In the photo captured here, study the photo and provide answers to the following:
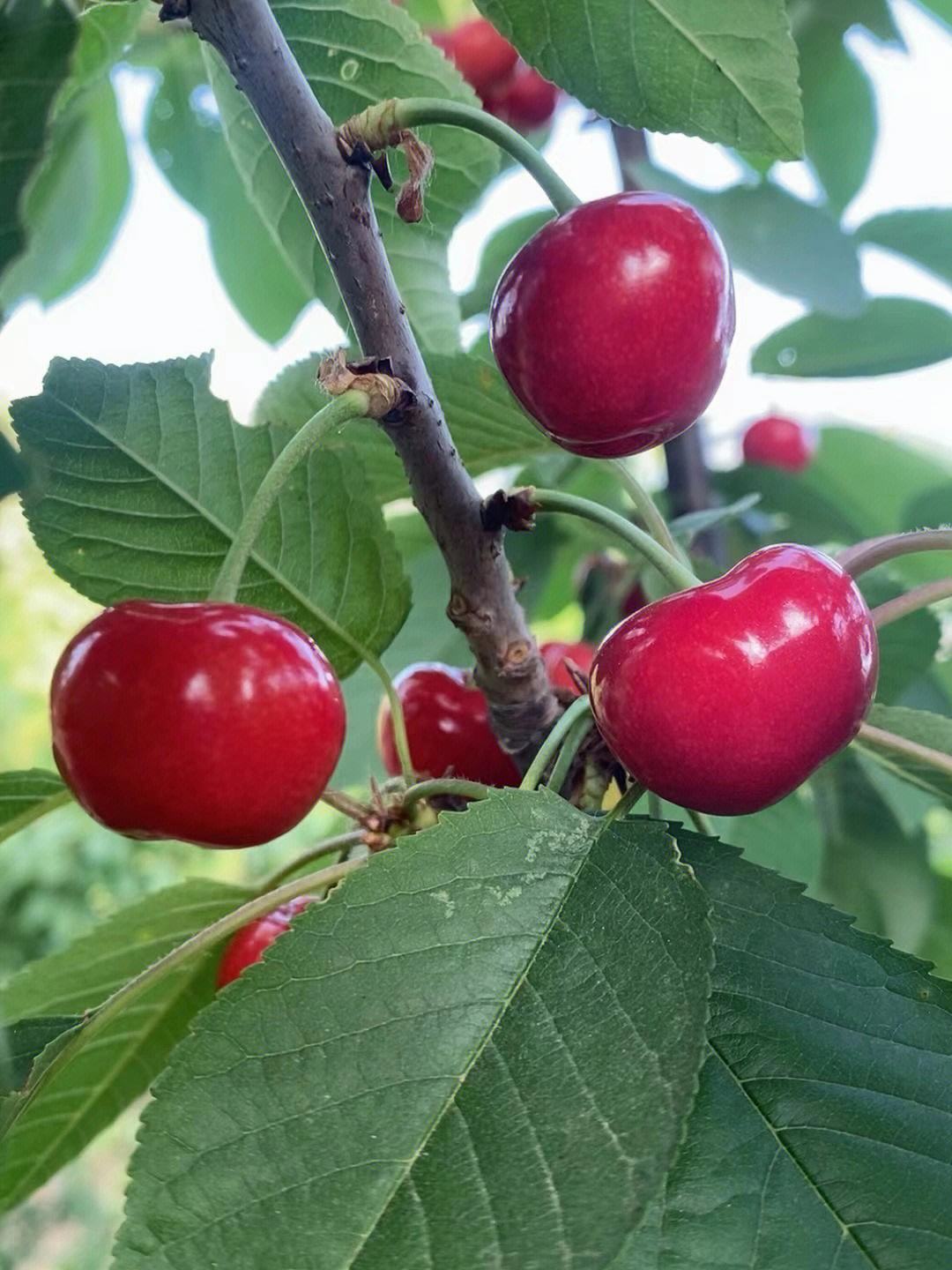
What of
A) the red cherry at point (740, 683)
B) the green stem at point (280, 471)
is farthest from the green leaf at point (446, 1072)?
the green stem at point (280, 471)

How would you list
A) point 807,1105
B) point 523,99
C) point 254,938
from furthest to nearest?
point 523,99
point 254,938
point 807,1105

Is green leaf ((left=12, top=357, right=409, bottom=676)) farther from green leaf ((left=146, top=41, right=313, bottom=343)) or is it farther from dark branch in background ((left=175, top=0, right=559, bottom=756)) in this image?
green leaf ((left=146, top=41, right=313, bottom=343))

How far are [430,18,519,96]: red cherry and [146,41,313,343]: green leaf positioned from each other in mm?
330

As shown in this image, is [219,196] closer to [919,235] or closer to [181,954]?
[919,235]

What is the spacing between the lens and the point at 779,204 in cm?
134

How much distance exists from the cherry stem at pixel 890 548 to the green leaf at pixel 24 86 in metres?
0.43

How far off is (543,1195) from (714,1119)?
0.39ft

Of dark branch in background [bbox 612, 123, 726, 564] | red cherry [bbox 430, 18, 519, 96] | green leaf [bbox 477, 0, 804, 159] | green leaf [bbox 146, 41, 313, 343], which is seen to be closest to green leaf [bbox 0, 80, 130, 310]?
green leaf [bbox 146, 41, 313, 343]

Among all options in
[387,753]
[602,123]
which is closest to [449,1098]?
[387,753]

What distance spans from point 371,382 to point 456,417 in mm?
338

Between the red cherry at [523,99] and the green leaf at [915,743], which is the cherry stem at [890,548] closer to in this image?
the green leaf at [915,743]

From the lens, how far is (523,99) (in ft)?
5.38

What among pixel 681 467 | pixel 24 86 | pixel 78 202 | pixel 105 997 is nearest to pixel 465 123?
pixel 24 86

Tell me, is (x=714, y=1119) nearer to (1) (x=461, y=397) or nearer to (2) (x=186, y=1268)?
(2) (x=186, y=1268)
